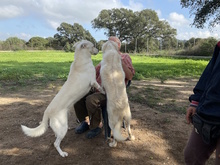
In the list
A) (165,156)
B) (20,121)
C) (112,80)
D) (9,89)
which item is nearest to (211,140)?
(165,156)

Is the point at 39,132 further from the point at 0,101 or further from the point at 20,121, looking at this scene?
the point at 0,101

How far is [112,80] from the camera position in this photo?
9.20 ft

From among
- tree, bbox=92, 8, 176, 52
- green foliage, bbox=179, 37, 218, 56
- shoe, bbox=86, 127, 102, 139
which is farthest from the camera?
tree, bbox=92, 8, 176, 52

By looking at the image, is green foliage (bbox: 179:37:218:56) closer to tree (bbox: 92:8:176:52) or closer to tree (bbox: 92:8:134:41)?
tree (bbox: 92:8:176:52)

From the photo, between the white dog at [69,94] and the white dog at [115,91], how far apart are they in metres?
0.31

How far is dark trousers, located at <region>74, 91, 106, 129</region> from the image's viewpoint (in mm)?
2918

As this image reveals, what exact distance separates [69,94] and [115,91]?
689 millimetres

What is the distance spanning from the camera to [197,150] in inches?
62.2

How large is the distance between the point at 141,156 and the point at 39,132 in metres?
1.49

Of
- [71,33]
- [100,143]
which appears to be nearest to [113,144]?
[100,143]

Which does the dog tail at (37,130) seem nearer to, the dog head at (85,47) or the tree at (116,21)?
the dog head at (85,47)

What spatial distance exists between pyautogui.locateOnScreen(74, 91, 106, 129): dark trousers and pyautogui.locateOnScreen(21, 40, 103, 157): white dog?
6.1 inches

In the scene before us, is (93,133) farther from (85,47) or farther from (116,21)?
(116,21)

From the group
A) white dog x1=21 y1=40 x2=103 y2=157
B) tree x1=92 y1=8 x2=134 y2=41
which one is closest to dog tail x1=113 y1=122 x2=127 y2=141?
white dog x1=21 y1=40 x2=103 y2=157
